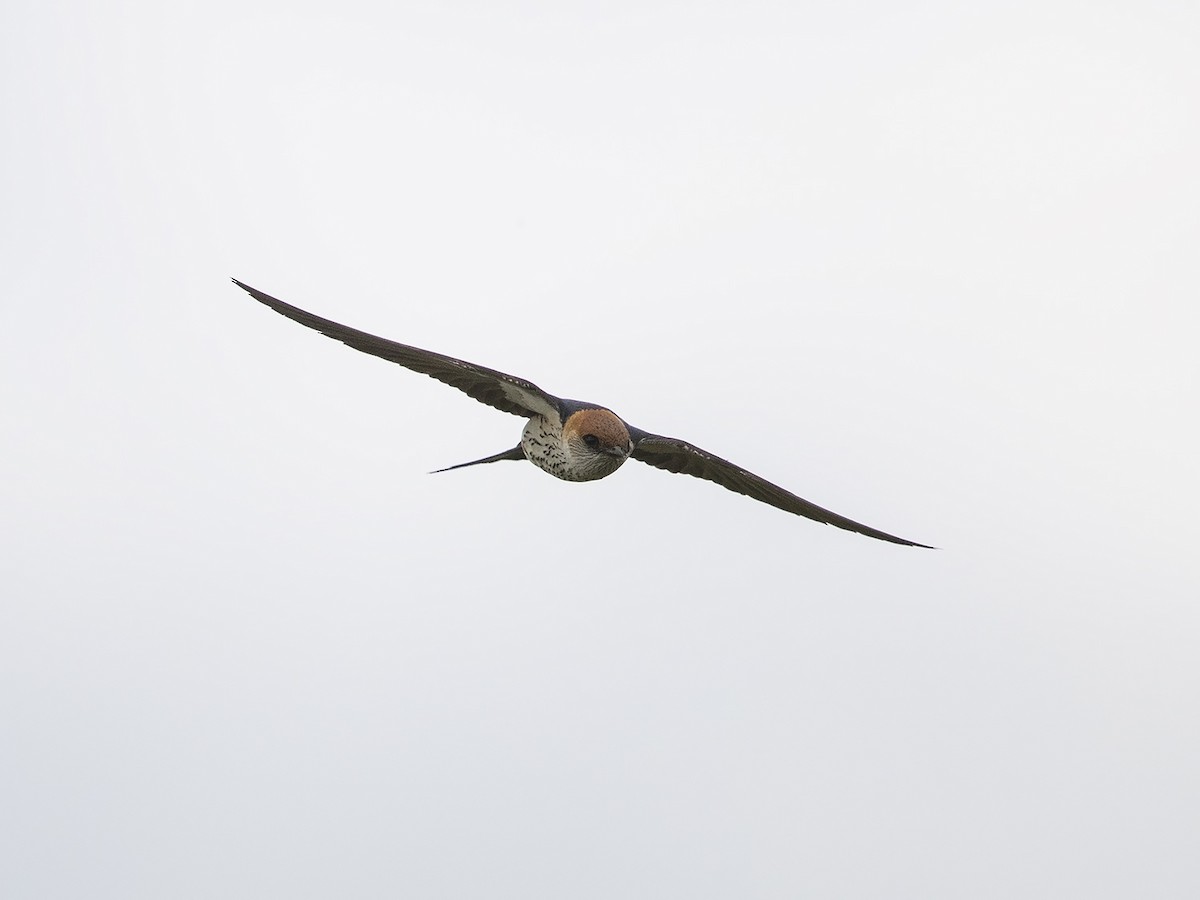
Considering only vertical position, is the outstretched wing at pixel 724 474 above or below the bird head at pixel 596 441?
above

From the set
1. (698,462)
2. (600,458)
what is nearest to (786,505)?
(698,462)

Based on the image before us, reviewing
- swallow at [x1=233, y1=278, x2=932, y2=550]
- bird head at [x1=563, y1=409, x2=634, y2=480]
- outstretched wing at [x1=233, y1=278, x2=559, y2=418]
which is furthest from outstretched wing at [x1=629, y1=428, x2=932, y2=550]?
outstretched wing at [x1=233, y1=278, x2=559, y2=418]

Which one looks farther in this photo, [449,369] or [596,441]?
[596,441]

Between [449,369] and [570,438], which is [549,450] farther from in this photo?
[449,369]

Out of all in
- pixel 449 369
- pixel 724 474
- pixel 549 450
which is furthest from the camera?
pixel 724 474

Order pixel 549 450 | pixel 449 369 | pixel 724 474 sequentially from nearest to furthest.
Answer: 1. pixel 449 369
2. pixel 549 450
3. pixel 724 474

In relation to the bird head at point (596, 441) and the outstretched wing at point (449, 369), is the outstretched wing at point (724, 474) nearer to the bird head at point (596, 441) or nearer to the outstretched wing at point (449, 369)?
the bird head at point (596, 441)

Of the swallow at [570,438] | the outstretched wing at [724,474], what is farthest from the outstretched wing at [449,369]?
the outstretched wing at [724,474]

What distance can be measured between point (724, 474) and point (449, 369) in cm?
364

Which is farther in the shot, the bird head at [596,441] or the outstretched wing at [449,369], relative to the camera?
the bird head at [596,441]

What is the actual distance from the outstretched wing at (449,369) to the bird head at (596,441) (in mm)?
426

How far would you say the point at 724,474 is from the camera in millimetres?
19016

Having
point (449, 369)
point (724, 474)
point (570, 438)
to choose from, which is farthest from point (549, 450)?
point (724, 474)

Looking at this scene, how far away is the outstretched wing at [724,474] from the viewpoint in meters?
18.2
